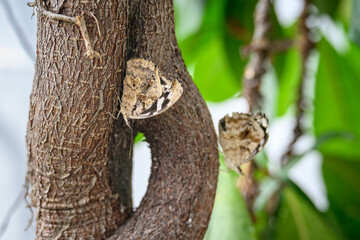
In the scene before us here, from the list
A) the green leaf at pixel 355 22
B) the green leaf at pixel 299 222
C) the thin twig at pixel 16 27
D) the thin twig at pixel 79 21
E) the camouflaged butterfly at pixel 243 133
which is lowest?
the green leaf at pixel 299 222

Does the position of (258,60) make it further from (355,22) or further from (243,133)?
(243,133)

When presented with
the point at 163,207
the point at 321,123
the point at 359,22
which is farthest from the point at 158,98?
the point at 321,123

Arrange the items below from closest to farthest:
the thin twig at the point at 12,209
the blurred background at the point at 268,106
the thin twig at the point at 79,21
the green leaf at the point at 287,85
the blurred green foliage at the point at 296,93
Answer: the thin twig at the point at 79,21 < the thin twig at the point at 12,209 < the blurred background at the point at 268,106 < the blurred green foliage at the point at 296,93 < the green leaf at the point at 287,85

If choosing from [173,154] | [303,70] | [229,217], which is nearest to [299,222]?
[229,217]

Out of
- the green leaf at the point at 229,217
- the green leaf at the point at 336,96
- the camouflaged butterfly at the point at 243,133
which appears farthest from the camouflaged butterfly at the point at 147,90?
the green leaf at the point at 336,96

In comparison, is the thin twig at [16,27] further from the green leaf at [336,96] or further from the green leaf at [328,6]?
the green leaf at [336,96]

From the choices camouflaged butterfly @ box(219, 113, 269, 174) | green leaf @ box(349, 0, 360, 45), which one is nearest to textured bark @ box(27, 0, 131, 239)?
camouflaged butterfly @ box(219, 113, 269, 174)

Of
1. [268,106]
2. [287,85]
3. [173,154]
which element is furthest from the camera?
[287,85]
